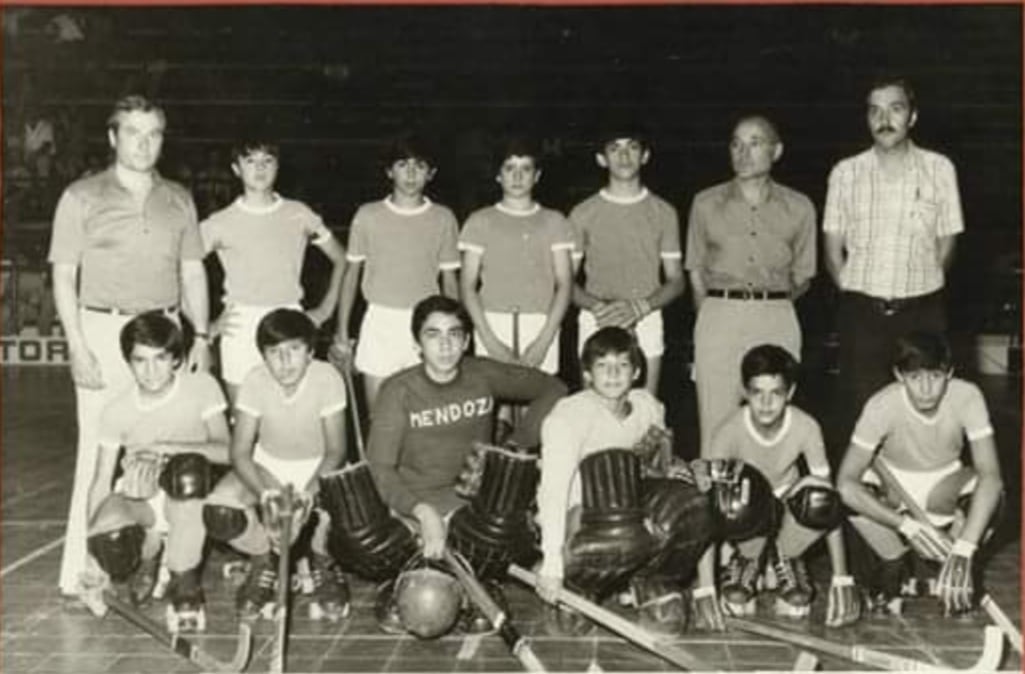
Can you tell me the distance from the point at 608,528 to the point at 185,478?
1.35m

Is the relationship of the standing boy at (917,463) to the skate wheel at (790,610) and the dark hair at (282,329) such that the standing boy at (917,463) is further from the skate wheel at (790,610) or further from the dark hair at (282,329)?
the dark hair at (282,329)

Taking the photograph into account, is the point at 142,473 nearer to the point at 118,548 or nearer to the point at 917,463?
the point at 118,548

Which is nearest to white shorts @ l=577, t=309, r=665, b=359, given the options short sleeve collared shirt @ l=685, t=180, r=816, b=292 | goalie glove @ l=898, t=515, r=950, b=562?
short sleeve collared shirt @ l=685, t=180, r=816, b=292

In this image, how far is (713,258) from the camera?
5.27m

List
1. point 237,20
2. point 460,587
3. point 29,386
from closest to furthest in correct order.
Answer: point 460,587 < point 29,386 < point 237,20

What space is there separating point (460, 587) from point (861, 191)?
216 cm

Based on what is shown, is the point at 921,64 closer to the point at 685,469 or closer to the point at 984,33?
the point at 984,33

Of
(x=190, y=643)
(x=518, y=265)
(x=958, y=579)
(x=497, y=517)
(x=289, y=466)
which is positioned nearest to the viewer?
(x=190, y=643)

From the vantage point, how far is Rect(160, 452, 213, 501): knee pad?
14.3ft

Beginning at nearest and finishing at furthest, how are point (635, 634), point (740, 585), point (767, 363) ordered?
1. point (635, 634)
2. point (767, 363)
3. point (740, 585)

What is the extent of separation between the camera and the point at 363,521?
4367 millimetres

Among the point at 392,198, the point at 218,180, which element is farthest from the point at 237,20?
the point at 392,198

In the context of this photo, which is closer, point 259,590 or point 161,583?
point 259,590

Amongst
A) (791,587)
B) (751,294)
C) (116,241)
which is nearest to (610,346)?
(751,294)
